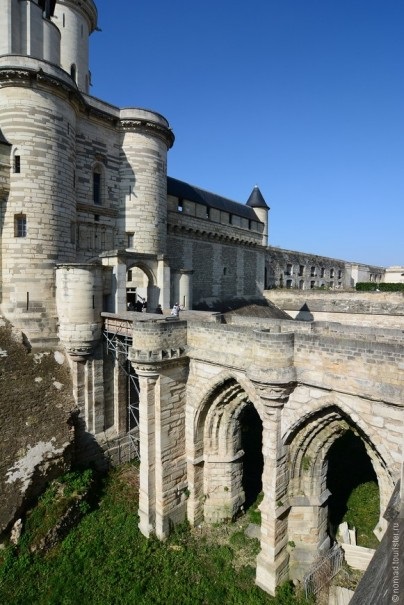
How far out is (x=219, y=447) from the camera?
11.4 meters

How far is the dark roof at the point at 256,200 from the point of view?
3291 centimetres

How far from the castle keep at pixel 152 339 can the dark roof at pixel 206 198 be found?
1.91ft

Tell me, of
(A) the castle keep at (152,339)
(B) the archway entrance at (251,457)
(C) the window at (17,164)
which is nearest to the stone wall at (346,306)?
(A) the castle keep at (152,339)

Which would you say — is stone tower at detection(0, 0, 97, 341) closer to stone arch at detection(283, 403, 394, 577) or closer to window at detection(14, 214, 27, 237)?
window at detection(14, 214, 27, 237)

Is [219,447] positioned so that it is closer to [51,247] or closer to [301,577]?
[301,577]

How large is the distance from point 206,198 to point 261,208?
28.0 feet

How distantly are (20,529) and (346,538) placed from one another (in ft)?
32.3

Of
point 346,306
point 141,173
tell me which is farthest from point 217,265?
point 141,173

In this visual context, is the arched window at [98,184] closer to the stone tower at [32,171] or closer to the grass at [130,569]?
the stone tower at [32,171]

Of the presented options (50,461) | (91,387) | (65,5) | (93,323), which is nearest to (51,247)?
(93,323)

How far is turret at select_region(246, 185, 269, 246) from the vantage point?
32.8 metres

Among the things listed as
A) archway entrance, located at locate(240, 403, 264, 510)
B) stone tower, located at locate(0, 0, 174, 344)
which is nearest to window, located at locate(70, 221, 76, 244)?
stone tower, located at locate(0, 0, 174, 344)

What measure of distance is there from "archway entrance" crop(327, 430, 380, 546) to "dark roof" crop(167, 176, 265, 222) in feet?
58.6

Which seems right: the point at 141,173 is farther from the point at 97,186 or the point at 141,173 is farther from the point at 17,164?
the point at 17,164
